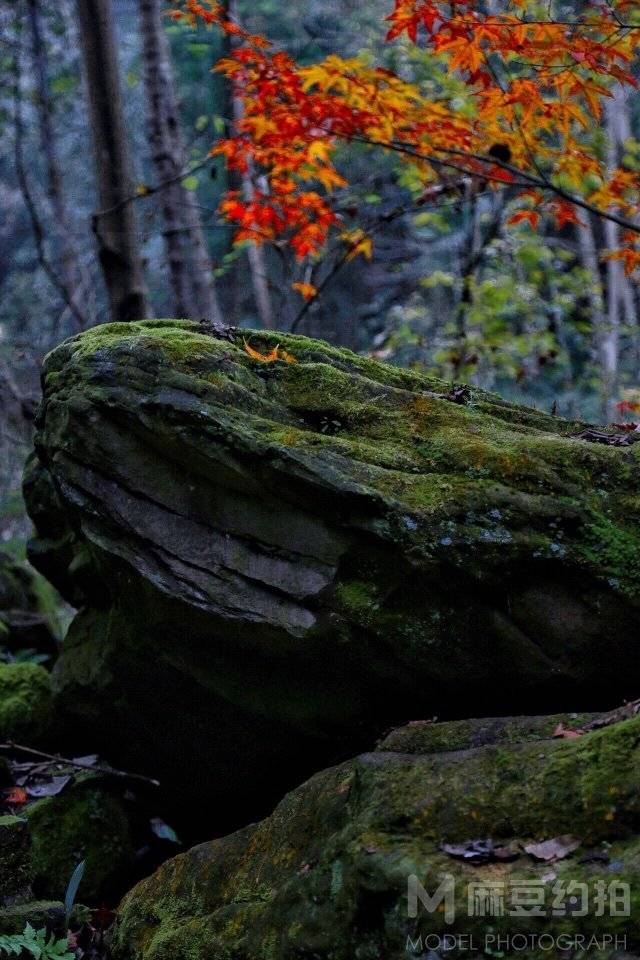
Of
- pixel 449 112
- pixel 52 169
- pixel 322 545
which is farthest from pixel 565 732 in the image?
pixel 52 169

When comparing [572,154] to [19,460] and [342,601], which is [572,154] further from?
[19,460]

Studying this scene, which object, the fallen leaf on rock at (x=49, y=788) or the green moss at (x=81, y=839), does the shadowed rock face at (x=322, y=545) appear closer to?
the green moss at (x=81, y=839)

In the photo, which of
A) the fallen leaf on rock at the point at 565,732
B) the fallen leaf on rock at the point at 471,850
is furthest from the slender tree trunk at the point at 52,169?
the fallen leaf on rock at the point at 471,850

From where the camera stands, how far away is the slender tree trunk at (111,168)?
760cm

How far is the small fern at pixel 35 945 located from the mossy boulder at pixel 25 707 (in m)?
2.12

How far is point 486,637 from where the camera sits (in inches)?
153

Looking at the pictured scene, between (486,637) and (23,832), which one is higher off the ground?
(486,637)

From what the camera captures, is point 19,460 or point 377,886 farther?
point 19,460

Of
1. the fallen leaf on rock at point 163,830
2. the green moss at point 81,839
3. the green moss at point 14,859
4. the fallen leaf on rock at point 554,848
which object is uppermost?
the fallen leaf on rock at point 554,848

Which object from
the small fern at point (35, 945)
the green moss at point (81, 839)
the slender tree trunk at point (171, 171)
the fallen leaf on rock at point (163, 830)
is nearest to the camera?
the small fern at point (35, 945)

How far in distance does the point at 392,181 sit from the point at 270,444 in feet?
54.7

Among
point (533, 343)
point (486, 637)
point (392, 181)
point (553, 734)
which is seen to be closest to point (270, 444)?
point (486, 637)

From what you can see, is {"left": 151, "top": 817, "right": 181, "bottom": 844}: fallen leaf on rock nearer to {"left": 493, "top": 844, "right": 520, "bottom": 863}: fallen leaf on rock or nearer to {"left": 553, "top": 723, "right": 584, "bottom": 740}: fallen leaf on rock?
{"left": 553, "top": 723, "right": 584, "bottom": 740}: fallen leaf on rock

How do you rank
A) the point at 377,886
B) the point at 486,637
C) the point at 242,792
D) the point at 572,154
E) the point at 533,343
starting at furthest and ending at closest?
the point at 533,343 < the point at 572,154 < the point at 242,792 < the point at 486,637 < the point at 377,886
